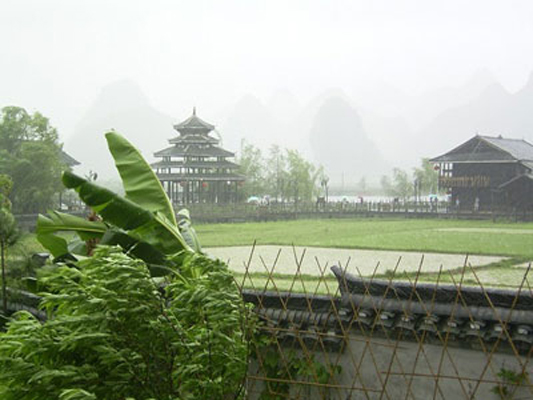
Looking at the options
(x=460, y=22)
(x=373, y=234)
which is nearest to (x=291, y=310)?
(x=373, y=234)

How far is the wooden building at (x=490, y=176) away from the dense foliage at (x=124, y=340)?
9.94 metres

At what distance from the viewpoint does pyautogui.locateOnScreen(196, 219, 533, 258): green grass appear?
29.1ft

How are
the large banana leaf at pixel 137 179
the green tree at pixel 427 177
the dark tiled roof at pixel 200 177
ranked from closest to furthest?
the large banana leaf at pixel 137 179 < the dark tiled roof at pixel 200 177 < the green tree at pixel 427 177

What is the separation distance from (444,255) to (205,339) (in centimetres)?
646

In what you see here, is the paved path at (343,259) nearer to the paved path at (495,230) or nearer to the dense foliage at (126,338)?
the paved path at (495,230)

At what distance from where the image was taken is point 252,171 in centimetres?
1736

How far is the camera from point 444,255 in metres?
8.36

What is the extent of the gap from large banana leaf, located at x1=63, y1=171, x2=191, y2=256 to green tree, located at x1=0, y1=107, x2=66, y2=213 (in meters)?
7.86

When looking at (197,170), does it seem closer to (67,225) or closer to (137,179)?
(137,179)

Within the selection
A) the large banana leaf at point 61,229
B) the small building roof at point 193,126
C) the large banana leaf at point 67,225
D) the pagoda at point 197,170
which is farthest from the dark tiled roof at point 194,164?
the large banana leaf at point 67,225

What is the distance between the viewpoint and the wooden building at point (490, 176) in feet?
37.8

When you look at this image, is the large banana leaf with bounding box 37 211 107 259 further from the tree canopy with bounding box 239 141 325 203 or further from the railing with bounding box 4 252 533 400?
the tree canopy with bounding box 239 141 325 203

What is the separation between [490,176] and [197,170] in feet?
22.5

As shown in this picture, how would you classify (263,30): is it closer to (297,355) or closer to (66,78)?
(66,78)
